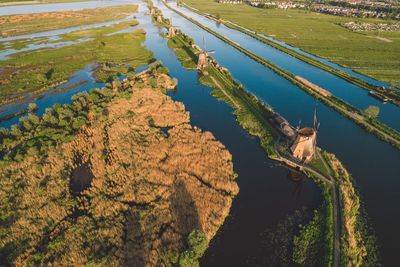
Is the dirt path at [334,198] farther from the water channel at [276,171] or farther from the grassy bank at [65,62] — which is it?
the grassy bank at [65,62]

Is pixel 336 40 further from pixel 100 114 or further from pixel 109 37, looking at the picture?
pixel 100 114

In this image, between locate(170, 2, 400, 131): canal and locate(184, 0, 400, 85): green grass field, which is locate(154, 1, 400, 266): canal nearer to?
locate(170, 2, 400, 131): canal

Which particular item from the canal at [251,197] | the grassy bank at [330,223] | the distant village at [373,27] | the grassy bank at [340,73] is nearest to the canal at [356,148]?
the grassy bank at [330,223]

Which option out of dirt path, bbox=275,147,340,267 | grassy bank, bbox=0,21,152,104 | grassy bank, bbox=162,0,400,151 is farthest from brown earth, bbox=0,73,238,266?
grassy bank, bbox=0,21,152,104

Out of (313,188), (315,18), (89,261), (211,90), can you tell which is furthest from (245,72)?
(315,18)

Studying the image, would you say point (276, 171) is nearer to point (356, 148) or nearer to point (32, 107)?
point (356, 148)

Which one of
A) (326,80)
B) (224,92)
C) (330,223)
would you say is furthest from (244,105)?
(330,223)
